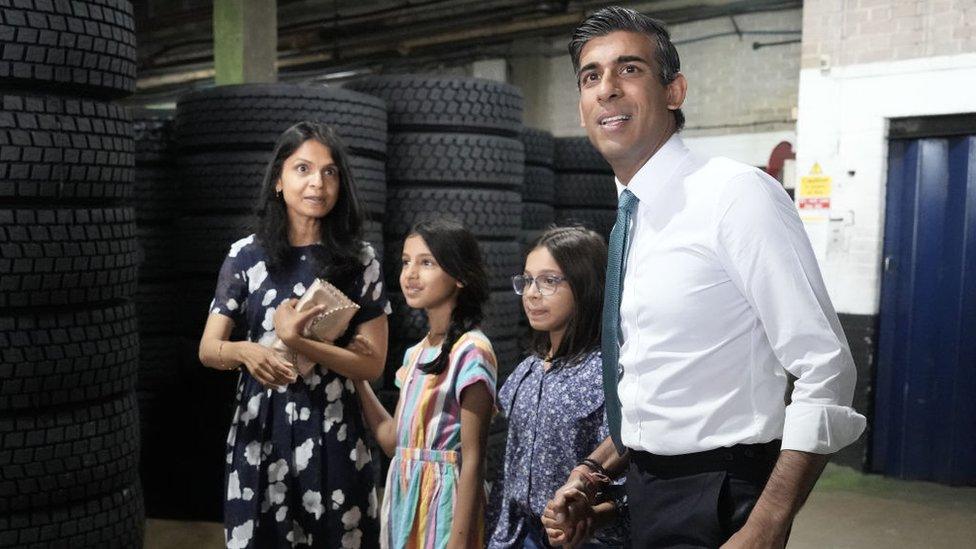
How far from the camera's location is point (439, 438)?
7.41 ft

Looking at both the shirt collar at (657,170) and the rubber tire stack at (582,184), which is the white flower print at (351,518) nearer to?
the shirt collar at (657,170)

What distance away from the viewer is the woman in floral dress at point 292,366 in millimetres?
2227

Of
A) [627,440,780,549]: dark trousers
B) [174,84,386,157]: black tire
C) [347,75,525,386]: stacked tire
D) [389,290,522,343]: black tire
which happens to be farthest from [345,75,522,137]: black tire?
[627,440,780,549]: dark trousers

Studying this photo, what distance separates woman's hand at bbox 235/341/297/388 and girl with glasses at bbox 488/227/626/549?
524 mm

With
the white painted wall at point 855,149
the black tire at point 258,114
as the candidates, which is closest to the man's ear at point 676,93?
the black tire at point 258,114

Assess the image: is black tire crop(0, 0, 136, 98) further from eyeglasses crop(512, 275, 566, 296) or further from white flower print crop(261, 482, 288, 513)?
eyeglasses crop(512, 275, 566, 296)

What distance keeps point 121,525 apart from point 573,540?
5.30ft

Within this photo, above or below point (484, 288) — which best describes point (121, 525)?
below

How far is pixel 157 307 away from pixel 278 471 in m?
2.19

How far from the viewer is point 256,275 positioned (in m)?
2.31

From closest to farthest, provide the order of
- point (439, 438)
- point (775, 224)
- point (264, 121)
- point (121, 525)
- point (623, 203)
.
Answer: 1. point (775, 224)
2. point (623, 203)
3. point (439, 438)
4. point (121, 525)
5. point (264, 121)

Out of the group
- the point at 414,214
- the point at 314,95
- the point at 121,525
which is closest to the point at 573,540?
the point at 121,525

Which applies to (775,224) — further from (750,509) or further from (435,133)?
(435,133)

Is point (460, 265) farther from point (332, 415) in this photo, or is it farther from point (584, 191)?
point (584, 191)
